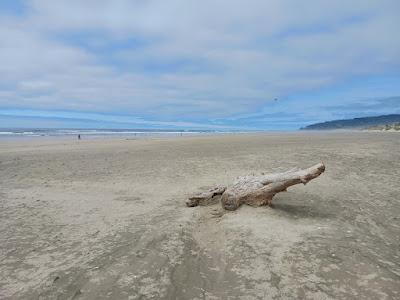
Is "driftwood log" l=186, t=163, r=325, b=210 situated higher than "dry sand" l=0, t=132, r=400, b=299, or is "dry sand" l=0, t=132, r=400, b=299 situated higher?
"driftwood log" l=186, t=163, r=325, b=210

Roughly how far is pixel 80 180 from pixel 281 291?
30.6 feet

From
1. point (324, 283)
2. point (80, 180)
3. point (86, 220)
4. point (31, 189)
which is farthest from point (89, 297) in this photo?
point (80, 180)

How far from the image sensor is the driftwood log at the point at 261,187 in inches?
306

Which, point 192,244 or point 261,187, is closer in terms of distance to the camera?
point 192,244

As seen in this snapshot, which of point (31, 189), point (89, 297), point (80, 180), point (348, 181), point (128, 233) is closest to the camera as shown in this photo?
point (89, 297)

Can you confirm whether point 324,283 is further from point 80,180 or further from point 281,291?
point 80,180

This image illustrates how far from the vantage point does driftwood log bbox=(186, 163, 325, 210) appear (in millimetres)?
Result: 7768

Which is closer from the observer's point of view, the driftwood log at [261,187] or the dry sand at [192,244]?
the dry sand at [192,244]

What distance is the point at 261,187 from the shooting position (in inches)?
311

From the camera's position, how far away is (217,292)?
14.7 feet

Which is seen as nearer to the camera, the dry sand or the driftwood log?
the dry sand

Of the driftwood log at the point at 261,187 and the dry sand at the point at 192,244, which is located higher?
the driftwood log at the point at 261,187

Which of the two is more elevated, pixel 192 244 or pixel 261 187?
pixel 261 187

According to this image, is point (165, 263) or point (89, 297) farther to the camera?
point (165, 263)
